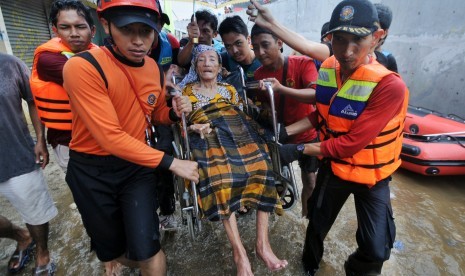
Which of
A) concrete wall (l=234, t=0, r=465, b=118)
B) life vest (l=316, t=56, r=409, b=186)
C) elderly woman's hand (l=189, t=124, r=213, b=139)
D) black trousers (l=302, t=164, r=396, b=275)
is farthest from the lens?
concrete wall (l=234, t=0, r=465, b=118)

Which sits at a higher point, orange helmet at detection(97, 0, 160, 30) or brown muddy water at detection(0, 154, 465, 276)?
orange helmet at detection(97, 0, 160, 30)

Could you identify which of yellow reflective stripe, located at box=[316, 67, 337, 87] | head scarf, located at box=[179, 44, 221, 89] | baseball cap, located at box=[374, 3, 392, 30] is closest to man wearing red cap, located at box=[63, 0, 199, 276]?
head scarf, located at box=[179, 44, 221, 89]

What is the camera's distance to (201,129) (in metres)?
2.33

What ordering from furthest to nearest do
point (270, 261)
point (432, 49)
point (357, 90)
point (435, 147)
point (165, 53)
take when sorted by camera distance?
point (432, 49), point (435, 147), point (165, 53), point (270, 261), point (357, 90)

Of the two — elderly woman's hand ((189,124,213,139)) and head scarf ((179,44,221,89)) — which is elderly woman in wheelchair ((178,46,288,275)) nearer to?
elderly woman's hand ((189,124,213,139))

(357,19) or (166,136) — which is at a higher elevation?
(357,19)

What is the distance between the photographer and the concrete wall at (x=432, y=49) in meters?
5.29

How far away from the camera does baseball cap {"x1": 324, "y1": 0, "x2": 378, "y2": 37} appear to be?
1.61 m

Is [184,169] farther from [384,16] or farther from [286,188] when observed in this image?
[384,16]

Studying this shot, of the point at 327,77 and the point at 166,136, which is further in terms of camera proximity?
the point at 166,136

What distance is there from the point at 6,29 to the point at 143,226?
7358 millimetres

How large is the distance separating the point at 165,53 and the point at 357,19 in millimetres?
2036

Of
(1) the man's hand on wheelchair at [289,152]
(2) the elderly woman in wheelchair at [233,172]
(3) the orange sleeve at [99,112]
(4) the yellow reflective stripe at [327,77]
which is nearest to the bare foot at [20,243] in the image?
(3) the orange sleeve at [99,112]

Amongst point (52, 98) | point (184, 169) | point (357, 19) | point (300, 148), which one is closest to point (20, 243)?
point (52, 98)
